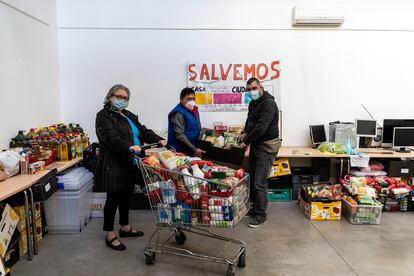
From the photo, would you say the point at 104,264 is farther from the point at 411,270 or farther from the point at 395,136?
the point at 395,136

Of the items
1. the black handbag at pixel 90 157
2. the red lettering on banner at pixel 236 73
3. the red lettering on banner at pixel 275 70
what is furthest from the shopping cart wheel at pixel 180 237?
the red lettering on banner at pixel 275 70

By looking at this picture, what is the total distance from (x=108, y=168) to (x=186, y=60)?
2501 millimetres

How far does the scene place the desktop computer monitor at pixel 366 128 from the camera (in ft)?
16.3

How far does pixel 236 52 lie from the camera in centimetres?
508

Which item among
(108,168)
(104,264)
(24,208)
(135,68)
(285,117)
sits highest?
(135,68)

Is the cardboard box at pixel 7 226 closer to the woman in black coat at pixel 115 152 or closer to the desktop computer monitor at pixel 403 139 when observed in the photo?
the woman in black coat at pixel 115 152

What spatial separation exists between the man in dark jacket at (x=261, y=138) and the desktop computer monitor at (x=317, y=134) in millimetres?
1326

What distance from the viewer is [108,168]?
315cm

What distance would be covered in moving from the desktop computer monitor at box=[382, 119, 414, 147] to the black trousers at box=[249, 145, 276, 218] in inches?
85.2

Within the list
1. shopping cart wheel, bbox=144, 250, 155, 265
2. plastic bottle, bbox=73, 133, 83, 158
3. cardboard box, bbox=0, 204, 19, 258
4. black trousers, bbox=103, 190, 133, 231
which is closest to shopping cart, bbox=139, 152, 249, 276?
shopping cart wheel, bbox=144, 250, 155, 265

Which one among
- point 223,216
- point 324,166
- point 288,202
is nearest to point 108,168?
point 223,216

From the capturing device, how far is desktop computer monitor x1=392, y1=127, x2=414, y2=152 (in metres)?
4.88

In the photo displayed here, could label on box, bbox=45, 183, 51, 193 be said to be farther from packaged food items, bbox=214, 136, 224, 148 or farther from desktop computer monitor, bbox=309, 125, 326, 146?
desktop computer monitor, bbox=309, 125, 326, 146

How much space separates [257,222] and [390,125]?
2648 mm
